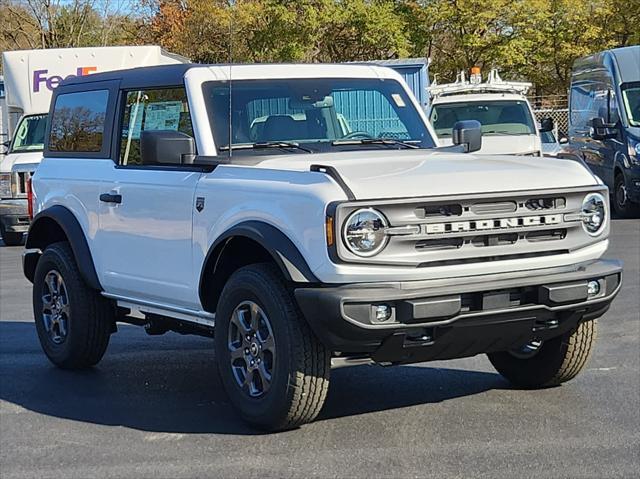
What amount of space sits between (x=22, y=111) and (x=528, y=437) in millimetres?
14393

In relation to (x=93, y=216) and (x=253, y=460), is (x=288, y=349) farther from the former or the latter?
(x=93, y=216)

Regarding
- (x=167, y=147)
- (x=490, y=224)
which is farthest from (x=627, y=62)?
(x=490, y=224)

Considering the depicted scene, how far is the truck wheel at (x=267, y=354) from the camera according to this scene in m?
5.42

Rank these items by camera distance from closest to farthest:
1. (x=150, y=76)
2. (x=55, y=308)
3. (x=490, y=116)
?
(x=150, y=76) → (x=55, y=308) → (x=490, y=116)

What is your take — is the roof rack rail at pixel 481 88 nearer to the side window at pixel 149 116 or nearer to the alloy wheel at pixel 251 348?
the side window at pixel 149 116

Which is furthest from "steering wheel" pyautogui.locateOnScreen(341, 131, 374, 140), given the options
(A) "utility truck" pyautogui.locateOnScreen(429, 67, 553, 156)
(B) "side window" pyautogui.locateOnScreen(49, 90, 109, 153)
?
Result: (A) "utility truck" pyautogui.locateOnScreen(429, 67, 553, 156)

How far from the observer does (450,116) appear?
18.5 meters

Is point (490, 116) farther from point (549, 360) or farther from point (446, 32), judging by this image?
point (446, 32)

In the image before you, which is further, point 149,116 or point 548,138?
point 548,138

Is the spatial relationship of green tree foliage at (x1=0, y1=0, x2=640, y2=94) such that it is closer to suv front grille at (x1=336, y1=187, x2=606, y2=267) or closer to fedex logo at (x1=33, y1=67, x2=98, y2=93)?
fedex logo at (x1=33, y1=67, x2=98, y2=93)

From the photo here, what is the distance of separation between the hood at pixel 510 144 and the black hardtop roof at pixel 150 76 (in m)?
9.82

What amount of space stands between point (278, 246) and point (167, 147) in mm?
1142

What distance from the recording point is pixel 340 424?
19.4 feet

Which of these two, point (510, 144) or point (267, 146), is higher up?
point (267, 146)
